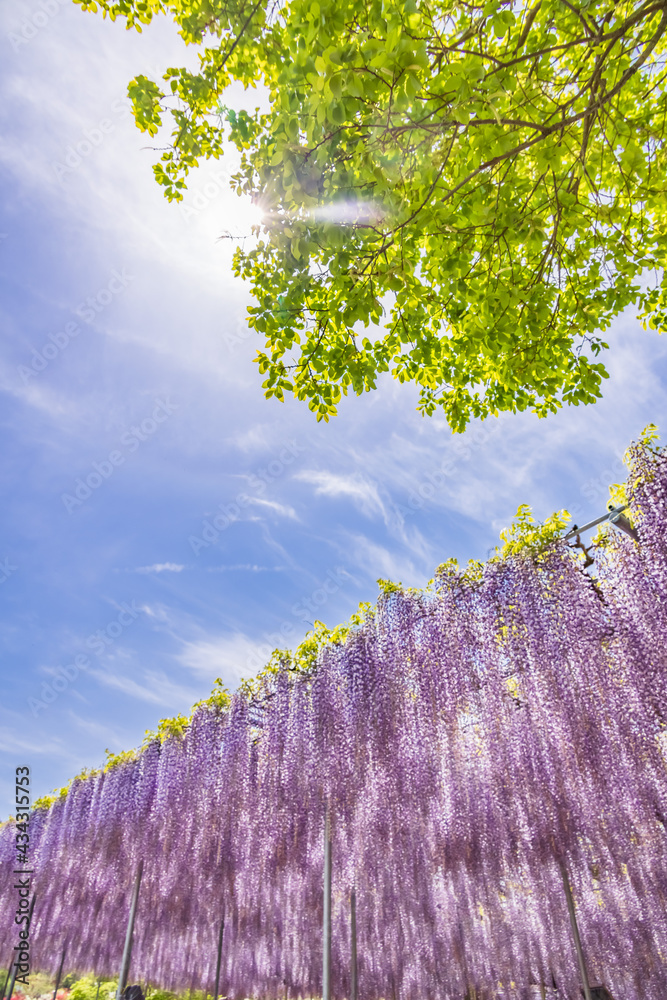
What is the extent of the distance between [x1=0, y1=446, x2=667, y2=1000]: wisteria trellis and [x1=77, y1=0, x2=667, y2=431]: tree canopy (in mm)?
2192

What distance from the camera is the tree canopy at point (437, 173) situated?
2.92 meters

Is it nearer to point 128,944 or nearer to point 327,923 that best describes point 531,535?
point 327,923

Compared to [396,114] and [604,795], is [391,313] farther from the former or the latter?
[604,795]

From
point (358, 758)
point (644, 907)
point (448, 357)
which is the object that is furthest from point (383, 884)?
point (448, 357)

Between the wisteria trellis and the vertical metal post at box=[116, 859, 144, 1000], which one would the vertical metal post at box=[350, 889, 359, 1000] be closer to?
the wisteria trellis

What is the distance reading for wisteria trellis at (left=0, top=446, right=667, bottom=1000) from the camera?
6266 millimetres

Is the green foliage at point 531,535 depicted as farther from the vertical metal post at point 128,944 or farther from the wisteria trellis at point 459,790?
the vertical metal post at point 128,944

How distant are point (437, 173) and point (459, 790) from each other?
24.4 ft

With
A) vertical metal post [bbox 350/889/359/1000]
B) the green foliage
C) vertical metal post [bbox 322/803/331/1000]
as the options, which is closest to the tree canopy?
the green foliage

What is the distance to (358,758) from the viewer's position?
7602mm

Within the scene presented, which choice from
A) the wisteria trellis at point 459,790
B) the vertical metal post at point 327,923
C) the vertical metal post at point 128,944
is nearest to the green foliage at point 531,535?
the wisteria trellis at point 459,790

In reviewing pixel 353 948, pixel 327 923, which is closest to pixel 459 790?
pixel 327 923

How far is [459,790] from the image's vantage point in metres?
7.81

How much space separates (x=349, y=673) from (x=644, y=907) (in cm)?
529
